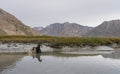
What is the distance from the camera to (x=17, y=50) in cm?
6047

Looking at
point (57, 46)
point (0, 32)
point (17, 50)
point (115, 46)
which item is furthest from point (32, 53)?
point (0, 32)

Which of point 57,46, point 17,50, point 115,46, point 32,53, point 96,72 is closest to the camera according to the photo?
point 96,72

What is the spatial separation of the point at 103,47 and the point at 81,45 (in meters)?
5.10

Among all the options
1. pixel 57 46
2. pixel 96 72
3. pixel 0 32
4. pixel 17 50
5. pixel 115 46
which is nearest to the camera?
pixel 96 72

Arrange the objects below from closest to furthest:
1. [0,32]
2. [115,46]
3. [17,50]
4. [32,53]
A: [32,53] → [17,50] → [115,46] → [0,32]

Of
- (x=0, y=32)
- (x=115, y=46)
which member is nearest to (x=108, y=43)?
(x=115, y=46)

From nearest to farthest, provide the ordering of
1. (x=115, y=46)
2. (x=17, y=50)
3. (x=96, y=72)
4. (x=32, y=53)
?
1. (x=96, y=72)
2. (x=32, y=53)
3. (x=17, y=50)
4. (x=115, y=46)

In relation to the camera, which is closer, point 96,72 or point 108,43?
point 96,72

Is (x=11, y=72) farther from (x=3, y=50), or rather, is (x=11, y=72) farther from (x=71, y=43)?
(x=71, y=43)

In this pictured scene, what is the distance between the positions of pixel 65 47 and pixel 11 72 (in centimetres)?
3943

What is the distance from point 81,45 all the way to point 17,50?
1522cm

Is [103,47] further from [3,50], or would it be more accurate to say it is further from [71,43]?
[3,50]

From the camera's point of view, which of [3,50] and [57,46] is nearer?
[3,50]

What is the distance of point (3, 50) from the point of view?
2405 inches
